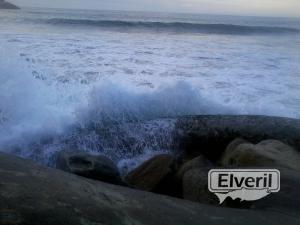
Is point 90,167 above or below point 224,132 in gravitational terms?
above

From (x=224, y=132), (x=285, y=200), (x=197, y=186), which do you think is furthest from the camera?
(x=224, y=132)

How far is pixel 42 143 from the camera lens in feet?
13.7

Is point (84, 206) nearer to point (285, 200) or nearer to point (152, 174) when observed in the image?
point (285, 200)

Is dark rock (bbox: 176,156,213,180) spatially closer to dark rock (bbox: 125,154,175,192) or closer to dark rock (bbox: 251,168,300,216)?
dark rock (bbox: 125,154,175,192)

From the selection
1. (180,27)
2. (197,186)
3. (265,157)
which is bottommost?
(180,27)

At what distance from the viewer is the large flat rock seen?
5.14ft

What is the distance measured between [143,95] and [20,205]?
4.05 meters

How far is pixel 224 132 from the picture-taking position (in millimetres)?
4102

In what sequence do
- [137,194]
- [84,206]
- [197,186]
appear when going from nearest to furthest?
[84,206] → [137,194] → [197,186]

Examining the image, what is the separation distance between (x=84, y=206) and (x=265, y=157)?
1531 mm

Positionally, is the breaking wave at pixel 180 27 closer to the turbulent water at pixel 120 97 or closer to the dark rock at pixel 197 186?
the turbulent water at pixel 120 97

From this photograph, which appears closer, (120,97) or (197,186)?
(197,186)

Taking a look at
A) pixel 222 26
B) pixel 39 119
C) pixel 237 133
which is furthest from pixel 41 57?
pixel 222 26

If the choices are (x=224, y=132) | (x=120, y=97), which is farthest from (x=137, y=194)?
(x=120, y=97)
